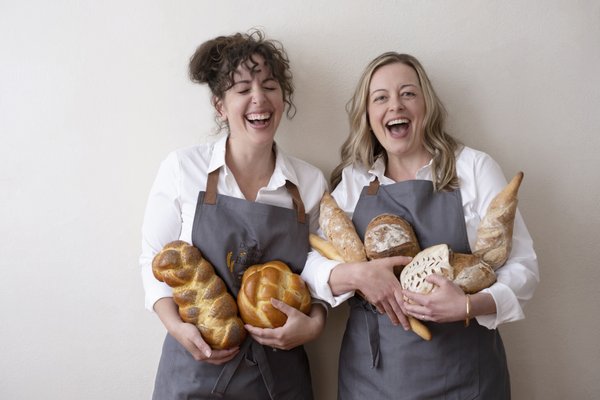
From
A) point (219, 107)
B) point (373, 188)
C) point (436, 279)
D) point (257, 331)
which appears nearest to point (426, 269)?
point (436, 279)

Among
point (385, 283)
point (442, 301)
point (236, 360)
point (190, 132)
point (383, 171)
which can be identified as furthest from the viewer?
point (190, 132)

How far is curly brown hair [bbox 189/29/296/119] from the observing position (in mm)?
1516

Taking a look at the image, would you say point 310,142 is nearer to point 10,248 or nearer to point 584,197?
point 584,197

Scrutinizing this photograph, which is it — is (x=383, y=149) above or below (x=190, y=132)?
above

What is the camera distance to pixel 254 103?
1.49 m

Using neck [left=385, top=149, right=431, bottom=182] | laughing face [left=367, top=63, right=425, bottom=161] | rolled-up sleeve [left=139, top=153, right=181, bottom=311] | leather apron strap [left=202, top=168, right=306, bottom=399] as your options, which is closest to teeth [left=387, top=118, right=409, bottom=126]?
laughing face [left=367, top=63, right=425, bottom=161]

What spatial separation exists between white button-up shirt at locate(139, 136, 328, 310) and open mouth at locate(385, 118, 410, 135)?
339 millimetres

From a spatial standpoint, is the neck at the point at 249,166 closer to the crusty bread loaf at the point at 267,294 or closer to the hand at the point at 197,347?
the crusty bread loaf at the point at 267,294

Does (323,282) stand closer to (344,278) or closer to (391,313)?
(344,278)

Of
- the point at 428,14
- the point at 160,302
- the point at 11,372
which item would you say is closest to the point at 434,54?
the point at 428,14

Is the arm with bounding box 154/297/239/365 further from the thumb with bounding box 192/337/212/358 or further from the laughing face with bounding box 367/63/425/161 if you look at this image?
the laughing face with bounding box 367/63/425/161

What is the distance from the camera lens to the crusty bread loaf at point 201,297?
4.32 ft

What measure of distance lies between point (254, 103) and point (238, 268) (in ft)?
1.72

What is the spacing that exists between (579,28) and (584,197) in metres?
0.62
